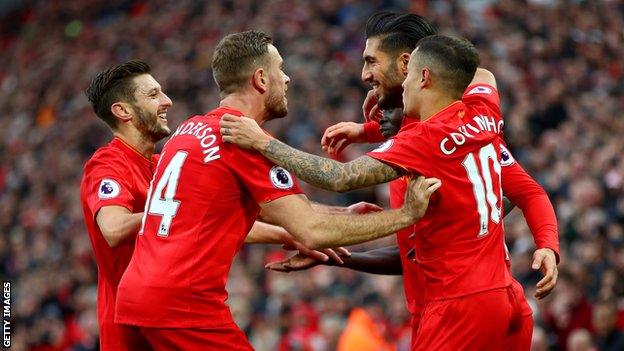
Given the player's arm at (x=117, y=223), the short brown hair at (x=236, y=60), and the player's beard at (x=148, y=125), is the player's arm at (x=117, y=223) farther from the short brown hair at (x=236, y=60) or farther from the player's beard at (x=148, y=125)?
the short brown hair at (x=236, y=60)

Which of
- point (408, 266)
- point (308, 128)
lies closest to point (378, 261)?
point (408, 266)

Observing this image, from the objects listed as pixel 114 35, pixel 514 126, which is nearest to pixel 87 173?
pixel 514 126

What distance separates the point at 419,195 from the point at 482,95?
2.77 feet

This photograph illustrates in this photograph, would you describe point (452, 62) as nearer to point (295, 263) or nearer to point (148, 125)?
point (295, 263)

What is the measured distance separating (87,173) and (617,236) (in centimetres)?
580

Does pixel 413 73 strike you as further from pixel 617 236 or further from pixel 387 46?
pixel 617 236

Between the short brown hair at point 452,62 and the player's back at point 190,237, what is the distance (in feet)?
3.51

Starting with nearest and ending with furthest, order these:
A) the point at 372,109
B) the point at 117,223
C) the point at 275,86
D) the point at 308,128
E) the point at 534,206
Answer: the point at 275,86, the point at 117,223, the point at 534,206, the point at 372,109, the point at 308,128

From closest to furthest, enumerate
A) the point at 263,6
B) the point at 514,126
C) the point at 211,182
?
the point at 211,182, the point at 514,126, the point at 263,6

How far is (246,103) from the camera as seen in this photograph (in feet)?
19.1

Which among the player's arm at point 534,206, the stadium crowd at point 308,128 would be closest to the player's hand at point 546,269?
the player's arm at point 534,206

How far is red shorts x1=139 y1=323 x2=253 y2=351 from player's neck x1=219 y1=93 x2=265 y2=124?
1.09 m

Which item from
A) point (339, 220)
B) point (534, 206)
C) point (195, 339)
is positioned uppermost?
point (339, 220)

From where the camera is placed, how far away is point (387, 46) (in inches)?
256
